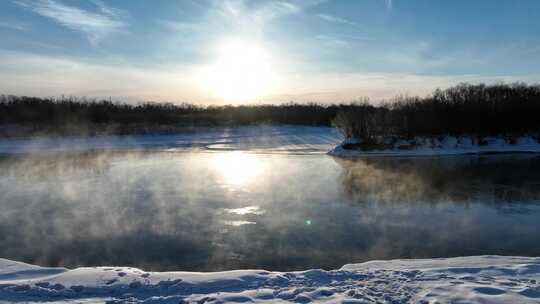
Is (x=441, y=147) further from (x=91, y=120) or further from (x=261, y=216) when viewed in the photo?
(x=91, y=120)

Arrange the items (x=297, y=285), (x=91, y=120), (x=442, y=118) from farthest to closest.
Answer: (x=91, y=120)
(x=442, y=118)
(x=297, y=285)

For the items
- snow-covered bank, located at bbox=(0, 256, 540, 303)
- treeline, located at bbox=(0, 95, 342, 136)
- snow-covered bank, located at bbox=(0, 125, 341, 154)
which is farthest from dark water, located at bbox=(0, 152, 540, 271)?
treeline, located at bbox=(0, 95, 342, 136)

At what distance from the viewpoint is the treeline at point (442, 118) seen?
31516 millimetres

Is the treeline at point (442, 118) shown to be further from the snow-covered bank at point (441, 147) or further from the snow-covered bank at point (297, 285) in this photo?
the snow-covered bank at point (297, 285)

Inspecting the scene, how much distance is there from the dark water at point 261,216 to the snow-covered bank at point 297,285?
1.03m

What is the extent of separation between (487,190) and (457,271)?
9.40m

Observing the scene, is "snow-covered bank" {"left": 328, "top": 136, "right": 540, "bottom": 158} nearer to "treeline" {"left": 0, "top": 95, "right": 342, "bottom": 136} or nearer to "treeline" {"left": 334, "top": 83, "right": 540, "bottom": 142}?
"treeline" {"left": 334, "top": 83, "right": 540, "bottom": 142}

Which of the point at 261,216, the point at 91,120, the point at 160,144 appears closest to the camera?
the point at 261,216

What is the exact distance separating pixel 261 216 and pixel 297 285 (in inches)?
197

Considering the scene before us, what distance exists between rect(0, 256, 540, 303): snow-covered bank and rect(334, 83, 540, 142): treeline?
24732mm

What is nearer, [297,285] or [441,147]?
[297,285]

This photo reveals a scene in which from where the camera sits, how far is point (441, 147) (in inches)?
1193

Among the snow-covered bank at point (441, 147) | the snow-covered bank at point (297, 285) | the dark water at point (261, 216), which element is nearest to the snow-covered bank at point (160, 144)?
the snow-covered bank at point (441, 147)

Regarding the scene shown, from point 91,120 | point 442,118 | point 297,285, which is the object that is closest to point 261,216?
point 297,285
